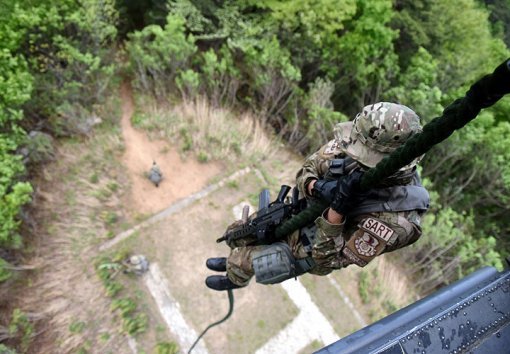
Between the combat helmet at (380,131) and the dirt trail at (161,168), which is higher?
the combat helmet at (380,131)

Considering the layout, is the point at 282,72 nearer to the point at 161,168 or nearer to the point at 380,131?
the point at 161,168

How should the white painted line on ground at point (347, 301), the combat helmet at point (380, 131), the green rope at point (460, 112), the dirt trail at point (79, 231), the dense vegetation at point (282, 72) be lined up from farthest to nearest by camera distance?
the dense vegetation at point (282, 72) < the white painted line on ground at point (347, 301) < the dirt trail at point (79, 231) < the combat helmet at point (380, 131) < the green rope at point (460, 112)

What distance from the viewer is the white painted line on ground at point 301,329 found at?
6.57 m

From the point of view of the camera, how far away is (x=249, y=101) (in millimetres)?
9961

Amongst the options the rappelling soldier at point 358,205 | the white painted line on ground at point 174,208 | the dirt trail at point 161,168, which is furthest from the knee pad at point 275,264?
the dirt trail at point 161,168

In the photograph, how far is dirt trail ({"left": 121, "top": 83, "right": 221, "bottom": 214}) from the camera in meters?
7.91

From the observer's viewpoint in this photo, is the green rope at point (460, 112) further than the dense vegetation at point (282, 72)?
No

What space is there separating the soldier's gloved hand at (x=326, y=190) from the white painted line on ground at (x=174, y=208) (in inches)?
206

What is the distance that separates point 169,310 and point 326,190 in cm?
483

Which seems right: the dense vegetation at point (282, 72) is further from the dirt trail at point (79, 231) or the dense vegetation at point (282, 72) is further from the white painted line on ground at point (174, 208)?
the white painted line on ground at point (174, 208)

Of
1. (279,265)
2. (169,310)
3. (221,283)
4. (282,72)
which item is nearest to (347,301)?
(169,310)

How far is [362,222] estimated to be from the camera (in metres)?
2.82

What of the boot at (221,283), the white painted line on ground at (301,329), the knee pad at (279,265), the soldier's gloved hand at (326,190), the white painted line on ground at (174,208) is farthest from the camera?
the white painted line on ground at (174,208)

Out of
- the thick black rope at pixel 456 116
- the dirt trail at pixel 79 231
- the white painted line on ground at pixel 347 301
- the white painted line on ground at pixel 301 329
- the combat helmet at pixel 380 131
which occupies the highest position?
the thick black rope at pixel 456 116
